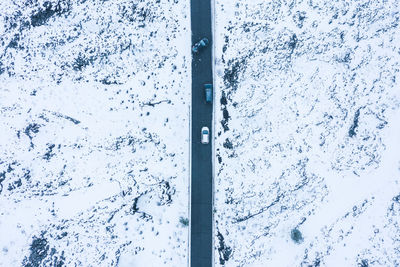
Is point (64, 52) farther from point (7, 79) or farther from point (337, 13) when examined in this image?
point (337, 13)

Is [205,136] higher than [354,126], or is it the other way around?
[354,126]

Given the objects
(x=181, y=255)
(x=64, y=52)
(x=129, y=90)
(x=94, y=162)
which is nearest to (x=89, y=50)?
(x=64, y=52)

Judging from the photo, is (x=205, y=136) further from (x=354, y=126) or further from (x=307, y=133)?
(x=354, y=126)

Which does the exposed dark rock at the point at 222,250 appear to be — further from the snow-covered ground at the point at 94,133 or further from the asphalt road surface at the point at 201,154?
the snow-covered ground at the point at 94,133

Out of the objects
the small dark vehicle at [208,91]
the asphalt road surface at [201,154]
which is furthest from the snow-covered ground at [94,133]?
the small dark vehicle at [208,91]

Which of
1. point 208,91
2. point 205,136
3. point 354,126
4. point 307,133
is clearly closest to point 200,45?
point 208,91
